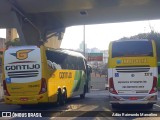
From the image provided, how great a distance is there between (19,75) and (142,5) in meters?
16.4

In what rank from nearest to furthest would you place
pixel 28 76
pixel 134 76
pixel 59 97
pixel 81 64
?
pixel 134 76, pixel 28 76, pixel 59 97, pixel 81 64

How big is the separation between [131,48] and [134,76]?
138 cm

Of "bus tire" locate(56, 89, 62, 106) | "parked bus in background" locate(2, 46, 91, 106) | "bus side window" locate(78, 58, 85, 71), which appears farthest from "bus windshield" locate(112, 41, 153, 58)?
"bus side window" locate(78, 58, 85, 71)

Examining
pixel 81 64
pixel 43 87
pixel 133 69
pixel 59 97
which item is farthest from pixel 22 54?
pixel 81 64

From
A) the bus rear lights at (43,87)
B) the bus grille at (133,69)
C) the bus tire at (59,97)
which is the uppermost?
the bus grille at (133,69)

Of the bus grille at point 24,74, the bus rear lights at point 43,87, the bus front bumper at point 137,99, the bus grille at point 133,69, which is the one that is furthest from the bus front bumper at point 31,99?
the bus grille at point 133,69

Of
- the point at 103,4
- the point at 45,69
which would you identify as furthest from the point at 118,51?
the point at 103,4

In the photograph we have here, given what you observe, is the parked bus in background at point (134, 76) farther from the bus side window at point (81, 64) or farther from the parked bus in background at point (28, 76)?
the bus side window at point (81, 64)

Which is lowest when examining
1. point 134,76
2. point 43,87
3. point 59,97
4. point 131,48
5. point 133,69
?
point 59,97

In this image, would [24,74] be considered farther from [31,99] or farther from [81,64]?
[81,64]

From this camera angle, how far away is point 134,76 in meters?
16.4

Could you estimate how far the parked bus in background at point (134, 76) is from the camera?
637 inches

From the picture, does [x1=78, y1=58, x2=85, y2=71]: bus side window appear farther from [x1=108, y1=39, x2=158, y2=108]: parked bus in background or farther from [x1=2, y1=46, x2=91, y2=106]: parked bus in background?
[x1=108, y1=39, x2=158, y2=108]: parked bus in background

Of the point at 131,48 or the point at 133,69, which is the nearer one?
the point at 133,69
